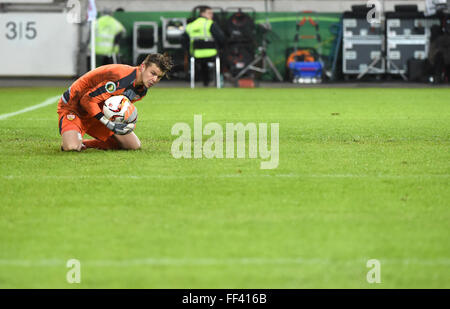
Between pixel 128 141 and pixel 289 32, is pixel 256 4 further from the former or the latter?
pixel 128 141

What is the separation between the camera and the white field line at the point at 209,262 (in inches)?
164

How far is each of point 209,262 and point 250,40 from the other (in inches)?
890

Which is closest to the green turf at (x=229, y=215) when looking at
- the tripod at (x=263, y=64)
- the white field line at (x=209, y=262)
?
the white field line at (x=209, y=262)

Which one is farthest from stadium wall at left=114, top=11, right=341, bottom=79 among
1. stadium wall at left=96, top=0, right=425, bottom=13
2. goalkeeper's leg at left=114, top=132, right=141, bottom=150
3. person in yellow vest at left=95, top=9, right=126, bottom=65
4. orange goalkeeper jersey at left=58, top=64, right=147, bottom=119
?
orange goalkeeper jersey at left=58, top=64, right=147, bottom=119

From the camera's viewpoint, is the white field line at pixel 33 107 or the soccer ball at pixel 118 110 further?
the white field line at pixel 33 107

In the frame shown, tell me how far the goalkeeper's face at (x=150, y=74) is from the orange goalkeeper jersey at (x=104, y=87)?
0.56ft

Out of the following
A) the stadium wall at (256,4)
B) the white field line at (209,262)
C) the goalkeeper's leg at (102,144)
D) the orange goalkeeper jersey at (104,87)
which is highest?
the stadium wall at (256,4)

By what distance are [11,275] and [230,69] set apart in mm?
23081

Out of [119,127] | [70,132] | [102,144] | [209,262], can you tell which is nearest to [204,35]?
[102,144]

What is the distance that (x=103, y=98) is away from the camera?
8445mm

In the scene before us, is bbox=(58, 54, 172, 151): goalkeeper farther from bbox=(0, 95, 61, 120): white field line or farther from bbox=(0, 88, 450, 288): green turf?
bbox=(0, 95, 61, 120): white field line

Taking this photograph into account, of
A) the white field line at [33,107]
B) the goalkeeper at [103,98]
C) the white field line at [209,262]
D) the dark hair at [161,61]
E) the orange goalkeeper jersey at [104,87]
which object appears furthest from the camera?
the white field line at [33,107]

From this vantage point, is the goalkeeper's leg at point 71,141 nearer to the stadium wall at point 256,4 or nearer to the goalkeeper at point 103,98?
the goalkeeper at point 103,98

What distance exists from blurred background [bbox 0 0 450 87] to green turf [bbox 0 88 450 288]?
15.8m
